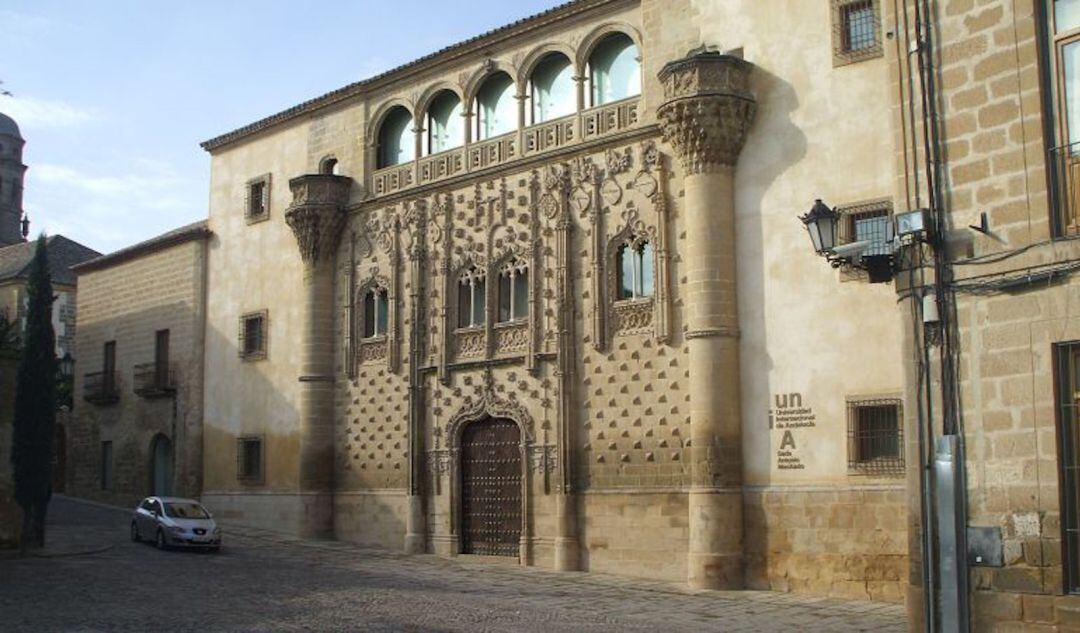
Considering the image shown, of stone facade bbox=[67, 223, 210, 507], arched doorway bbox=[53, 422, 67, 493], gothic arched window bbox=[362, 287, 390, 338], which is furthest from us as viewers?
arched doorway bbox=[53, 422, 67, 493]

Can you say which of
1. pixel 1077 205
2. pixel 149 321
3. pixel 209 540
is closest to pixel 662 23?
pixel 1077 205

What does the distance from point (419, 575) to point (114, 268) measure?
1909 centimetres

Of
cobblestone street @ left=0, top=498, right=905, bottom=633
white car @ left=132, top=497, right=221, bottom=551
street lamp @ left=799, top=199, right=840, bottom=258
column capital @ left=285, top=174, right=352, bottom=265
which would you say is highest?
column capital @ left=285, top=174, right=352, bottom=265

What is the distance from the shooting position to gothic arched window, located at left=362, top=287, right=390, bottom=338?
2578 centimetres

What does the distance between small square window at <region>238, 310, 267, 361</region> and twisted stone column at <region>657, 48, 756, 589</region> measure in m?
12.8

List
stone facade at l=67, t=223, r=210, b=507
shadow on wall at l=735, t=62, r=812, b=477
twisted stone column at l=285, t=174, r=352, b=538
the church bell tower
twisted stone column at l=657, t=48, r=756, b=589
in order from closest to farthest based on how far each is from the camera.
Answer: twisted stone column at l=657, t=48, r=756, b=589 < shadow on wall at l=735, t=62, r=812, b=477 < twisted stone column at l=285, t=174, r=352, b=538 < stone facade at l=67, t=223, r=210, b=507 < the church bell tower

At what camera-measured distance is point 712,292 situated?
750 inches

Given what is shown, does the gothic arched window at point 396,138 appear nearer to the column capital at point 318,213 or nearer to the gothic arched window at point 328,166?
the column capital at point 318,213

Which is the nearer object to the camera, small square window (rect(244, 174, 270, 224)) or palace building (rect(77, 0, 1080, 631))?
palace building (rect(77, 0, 1080, 631))

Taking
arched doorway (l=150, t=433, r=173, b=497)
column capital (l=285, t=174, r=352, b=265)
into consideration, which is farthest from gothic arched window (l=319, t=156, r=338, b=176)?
arched doorway (l=150, t=433, r=173, b=497)

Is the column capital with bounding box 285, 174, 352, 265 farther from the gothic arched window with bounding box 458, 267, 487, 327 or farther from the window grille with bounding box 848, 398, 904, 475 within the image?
the window grille with bounding box 848, 398, 904, 475

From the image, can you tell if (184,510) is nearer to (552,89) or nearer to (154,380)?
(154,380)

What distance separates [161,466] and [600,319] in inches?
630

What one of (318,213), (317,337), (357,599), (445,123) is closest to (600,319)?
(445,123)
